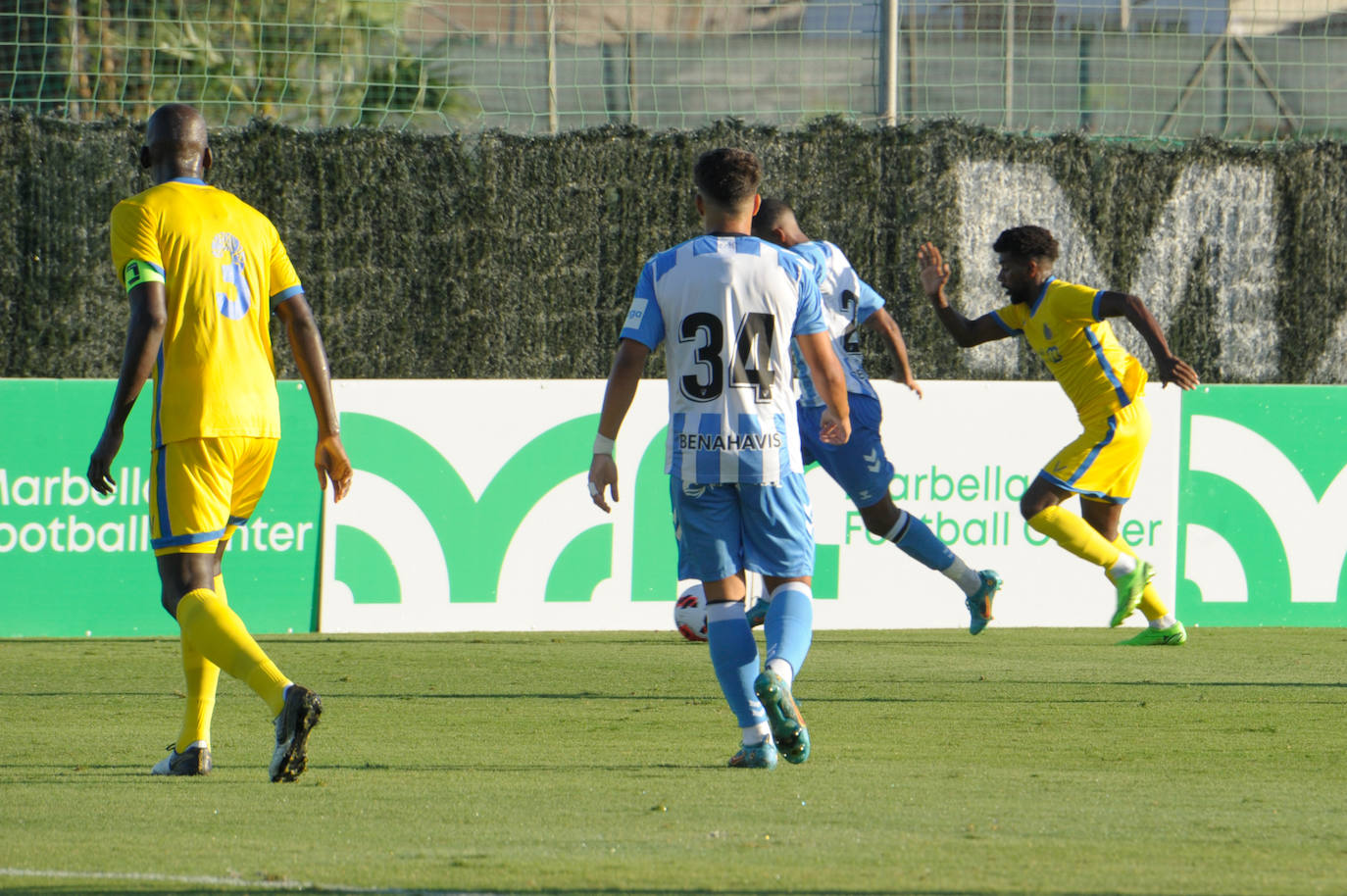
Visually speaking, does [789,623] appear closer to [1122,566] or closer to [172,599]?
[172,599]

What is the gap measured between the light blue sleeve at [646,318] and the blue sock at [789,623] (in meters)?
0.88

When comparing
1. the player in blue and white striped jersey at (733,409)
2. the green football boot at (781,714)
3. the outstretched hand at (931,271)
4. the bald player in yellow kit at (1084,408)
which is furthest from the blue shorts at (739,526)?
the bald player in yellow kit at (1084,408)

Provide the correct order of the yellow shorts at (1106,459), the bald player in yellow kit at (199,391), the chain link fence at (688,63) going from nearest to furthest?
the bald player in yellow kit at (199,391) < the yellow shorts at (1106,459) < the chain link fence at (688,63)

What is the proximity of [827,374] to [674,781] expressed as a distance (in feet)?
4.41

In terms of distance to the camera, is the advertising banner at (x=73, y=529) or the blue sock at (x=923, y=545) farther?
the advertising banner at (x=73, y=529)

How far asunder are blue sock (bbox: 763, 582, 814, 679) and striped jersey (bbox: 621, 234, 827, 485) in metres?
0.38

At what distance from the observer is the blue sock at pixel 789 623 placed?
18.1ft

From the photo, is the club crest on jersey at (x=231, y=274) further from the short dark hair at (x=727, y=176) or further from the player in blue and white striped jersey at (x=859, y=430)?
the player in blue and white striped jersey at (x=859, y=430)

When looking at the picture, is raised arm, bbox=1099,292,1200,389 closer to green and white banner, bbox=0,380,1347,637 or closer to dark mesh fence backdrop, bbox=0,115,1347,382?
green and white banner, bbox=0,380,1347,637

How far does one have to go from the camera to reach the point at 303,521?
392 inches

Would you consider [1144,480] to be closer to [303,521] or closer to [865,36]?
[865,36]

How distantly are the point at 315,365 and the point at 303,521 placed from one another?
4.60 metres

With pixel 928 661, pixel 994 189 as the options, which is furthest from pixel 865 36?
pixel 928 661

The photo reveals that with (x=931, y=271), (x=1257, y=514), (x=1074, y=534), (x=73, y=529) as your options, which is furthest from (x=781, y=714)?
(x=1257, y=514)
